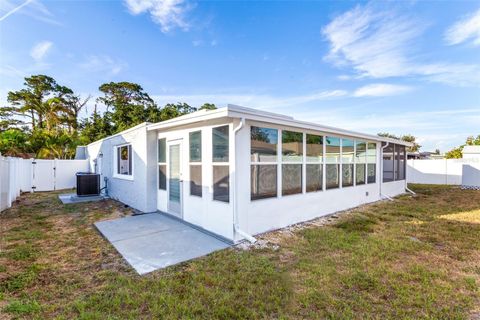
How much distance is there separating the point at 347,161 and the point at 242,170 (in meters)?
4.85

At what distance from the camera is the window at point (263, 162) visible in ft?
16.3

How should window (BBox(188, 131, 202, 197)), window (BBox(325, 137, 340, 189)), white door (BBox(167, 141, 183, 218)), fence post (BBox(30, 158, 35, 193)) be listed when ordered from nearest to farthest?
window (BBox(188, 131, 202, 197)) < white door (BBox(167, 141, 183, 218)) < window (BBox(325, 137, 340, 189)) < fence post (BBox(30, 158, 35, 193))

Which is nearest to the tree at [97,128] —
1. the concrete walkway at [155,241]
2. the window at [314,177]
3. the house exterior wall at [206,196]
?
the concrete walkway at [155,241]

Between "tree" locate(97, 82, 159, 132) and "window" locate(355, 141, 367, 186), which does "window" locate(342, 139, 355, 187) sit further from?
"tree" locate(97, 82, 159, 132)

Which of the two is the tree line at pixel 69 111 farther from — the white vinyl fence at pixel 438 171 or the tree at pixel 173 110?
the white vinyl fence at pixel 438 171

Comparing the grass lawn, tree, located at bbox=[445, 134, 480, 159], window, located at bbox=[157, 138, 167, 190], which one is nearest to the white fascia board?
the grass lawn

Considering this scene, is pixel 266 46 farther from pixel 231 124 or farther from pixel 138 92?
pixel 138 92

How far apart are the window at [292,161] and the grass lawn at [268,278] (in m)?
1.08

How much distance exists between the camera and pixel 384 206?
8.25m

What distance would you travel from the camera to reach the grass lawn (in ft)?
8.41

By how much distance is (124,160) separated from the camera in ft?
29.8

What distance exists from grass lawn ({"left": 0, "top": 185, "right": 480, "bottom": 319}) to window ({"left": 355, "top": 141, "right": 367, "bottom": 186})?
3.01m

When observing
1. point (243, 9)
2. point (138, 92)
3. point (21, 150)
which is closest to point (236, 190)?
point (243, 9)

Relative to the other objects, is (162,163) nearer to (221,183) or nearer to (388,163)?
(221,183)
